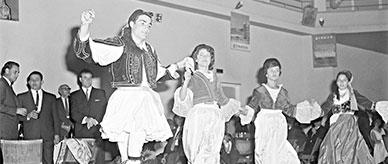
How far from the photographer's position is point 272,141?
224 inches

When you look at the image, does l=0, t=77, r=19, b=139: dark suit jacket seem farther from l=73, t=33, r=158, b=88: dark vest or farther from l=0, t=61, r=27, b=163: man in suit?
l=73, t=33, r=158, b=88: dark vest

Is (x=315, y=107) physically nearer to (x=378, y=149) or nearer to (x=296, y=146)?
(x=378, y=149)

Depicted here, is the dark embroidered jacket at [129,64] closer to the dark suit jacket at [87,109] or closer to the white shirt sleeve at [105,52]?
the white shirt sleeve at [105,52]

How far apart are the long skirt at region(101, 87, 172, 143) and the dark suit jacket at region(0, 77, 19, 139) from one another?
181cm

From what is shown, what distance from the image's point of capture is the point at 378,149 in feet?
24.4

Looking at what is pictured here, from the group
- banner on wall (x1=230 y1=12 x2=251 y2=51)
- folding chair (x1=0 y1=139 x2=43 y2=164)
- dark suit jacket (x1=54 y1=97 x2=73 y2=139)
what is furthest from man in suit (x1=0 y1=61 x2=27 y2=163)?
banner on wall (x1=230 y1=12 x2=251 y2=51)

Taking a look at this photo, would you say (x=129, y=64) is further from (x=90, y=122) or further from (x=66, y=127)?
(x=66, y=127)

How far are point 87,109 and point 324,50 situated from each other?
5468 millimetres

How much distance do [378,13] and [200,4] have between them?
10.8 ft

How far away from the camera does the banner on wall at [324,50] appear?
34.7ft

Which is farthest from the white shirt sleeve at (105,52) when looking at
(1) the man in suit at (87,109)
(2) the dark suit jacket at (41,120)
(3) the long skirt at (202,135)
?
→ (2) the dark suit jacket at (41,120)

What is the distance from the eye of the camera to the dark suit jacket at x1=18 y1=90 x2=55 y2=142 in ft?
20.0

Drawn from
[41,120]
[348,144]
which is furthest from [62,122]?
[348,144]

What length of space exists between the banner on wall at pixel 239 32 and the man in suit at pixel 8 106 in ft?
13.1
